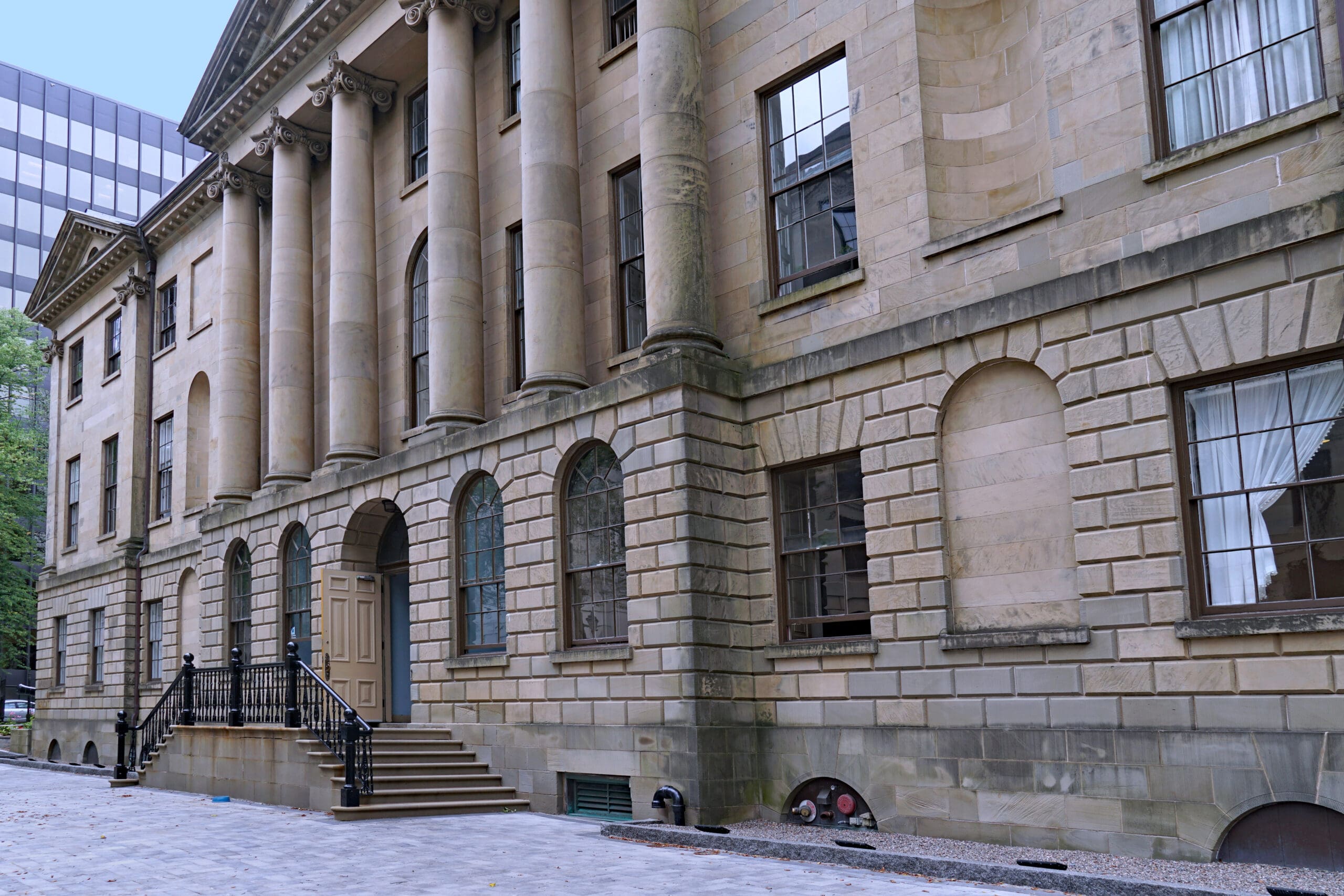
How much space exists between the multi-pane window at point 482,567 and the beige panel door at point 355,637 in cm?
320

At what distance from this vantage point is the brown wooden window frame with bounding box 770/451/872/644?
14.1m

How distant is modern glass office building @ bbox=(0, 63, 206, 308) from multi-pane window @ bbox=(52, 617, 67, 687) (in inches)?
1758

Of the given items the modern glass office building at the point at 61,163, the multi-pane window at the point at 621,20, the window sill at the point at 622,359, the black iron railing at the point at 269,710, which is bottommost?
the black iron railing at the point at 269,710

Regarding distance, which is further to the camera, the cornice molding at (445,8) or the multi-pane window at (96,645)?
the multi-pane window at (96,645)

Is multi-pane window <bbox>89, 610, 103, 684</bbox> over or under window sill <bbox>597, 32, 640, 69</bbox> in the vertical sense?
under

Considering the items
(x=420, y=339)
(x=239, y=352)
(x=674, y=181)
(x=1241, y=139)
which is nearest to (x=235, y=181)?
(x=239, y=352)

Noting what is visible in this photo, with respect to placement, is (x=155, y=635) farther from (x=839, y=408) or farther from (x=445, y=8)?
(x=839, y=408)

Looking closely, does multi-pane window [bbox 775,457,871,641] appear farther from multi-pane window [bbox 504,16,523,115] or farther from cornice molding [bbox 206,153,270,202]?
cornice molding [bbox 206,153,270,202]

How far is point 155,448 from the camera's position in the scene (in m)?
32.5

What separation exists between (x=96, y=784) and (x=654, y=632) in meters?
14.1

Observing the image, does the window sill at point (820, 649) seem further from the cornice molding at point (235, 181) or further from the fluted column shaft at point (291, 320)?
the cornice molding at point (235, 181)

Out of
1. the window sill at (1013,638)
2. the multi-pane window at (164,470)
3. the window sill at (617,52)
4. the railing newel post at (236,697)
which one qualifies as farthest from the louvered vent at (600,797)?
the multi-pane window at (164,470)

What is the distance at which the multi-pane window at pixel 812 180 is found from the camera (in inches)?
590

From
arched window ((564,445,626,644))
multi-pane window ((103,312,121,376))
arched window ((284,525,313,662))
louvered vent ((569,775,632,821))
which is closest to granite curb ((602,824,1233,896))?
louvered vent ((569,775,632,821))
